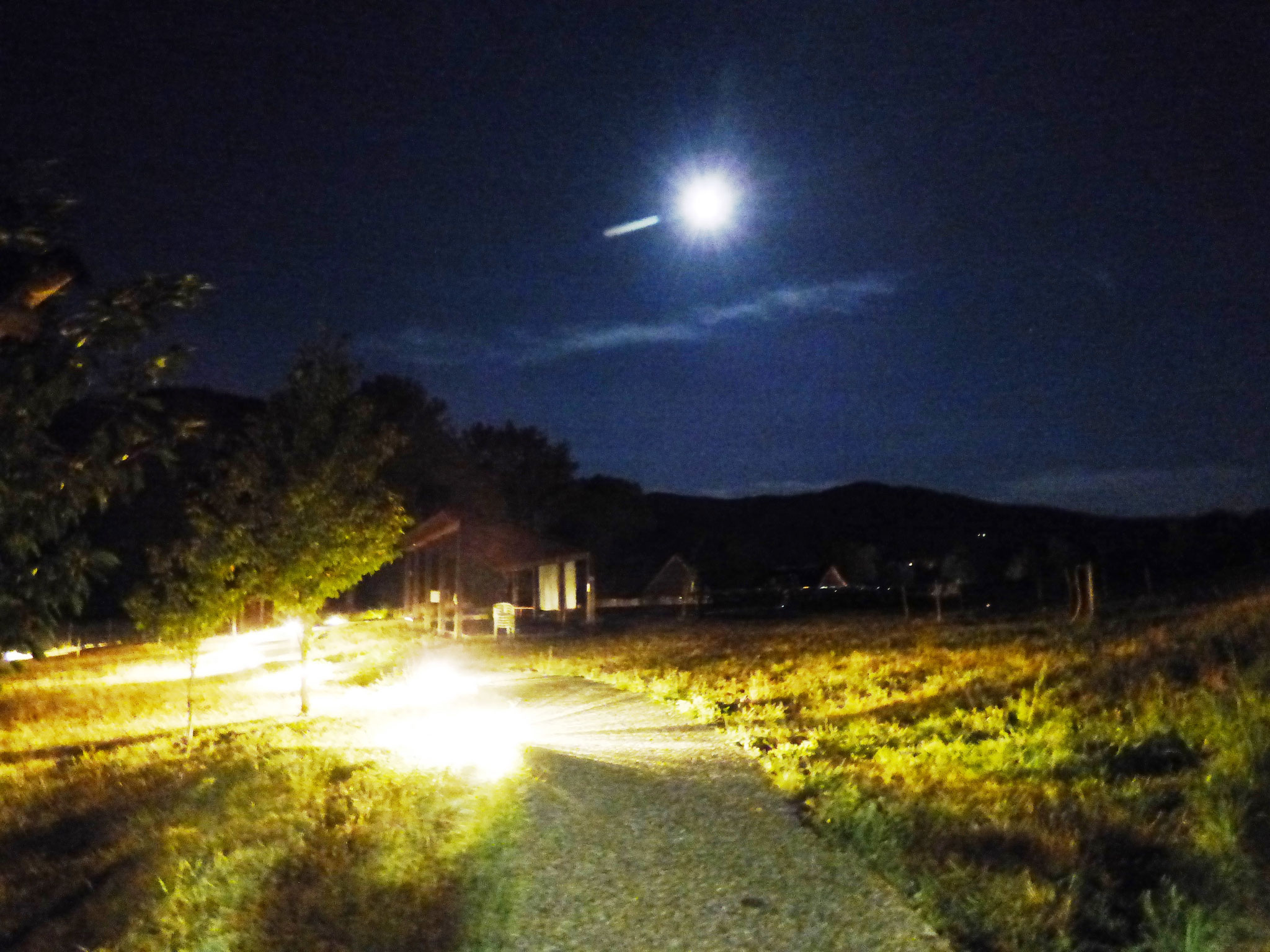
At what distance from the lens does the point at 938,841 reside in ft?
27.3

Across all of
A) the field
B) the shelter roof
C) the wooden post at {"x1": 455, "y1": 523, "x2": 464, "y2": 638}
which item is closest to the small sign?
the wooden post at {"x1": 455, "y1": 523, "x2": 464, "y2": 638}

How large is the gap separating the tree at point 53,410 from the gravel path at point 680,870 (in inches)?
218

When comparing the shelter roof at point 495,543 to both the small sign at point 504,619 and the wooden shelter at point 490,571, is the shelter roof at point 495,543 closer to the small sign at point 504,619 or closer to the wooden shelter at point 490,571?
the wooden shelter at point 490,571

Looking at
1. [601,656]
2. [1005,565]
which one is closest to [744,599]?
[1005,565]

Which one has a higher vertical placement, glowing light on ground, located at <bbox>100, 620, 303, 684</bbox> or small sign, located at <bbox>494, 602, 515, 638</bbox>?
small sign, located at <bbox>494, 602, 515, 638</bbox>

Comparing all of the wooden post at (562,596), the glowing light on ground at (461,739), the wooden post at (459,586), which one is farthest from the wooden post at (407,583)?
the glowing light on ground at (461,739)

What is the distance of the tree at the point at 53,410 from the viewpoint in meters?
12.2

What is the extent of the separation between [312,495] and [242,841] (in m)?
8.05

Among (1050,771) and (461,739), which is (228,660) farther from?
(1050,771)

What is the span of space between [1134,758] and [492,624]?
24.6 m

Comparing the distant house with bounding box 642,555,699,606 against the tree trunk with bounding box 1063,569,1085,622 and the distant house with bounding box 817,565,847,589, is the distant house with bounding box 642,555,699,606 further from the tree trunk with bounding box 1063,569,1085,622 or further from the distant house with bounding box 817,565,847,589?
the tree trunk with bounding box 1063,569,1085,622

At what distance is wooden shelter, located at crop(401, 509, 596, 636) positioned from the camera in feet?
112

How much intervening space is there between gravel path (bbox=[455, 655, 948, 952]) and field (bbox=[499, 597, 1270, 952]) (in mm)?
315

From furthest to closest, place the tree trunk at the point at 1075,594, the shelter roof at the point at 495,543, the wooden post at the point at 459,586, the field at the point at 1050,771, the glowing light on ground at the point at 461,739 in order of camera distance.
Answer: the shelter roof at the point at 495,543 → the wooden post at the point at 459,586 → the tree trunk at the point at 1075,594 → the glowing light on ground at the point at 461,739 → the field at the point at 1050,771
